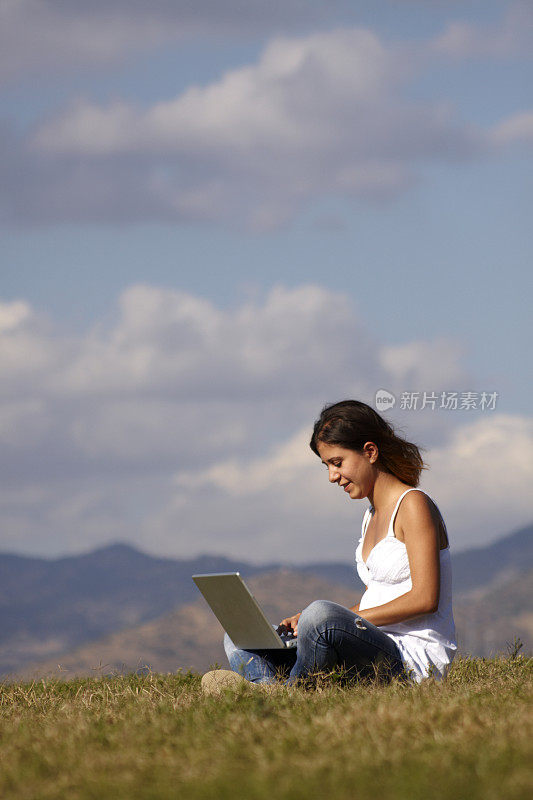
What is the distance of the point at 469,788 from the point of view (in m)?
3.64

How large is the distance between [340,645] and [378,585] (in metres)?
0.61

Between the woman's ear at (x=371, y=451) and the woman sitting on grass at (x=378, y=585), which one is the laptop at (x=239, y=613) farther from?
the woman's ear at (x=371, y=451)

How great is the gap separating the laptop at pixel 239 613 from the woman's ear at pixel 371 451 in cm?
120

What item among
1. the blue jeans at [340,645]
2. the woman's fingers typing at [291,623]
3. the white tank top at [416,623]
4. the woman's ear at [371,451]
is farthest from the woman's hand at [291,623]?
the woman's ear at [371,451]

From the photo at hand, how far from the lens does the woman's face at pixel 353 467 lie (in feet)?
21.9

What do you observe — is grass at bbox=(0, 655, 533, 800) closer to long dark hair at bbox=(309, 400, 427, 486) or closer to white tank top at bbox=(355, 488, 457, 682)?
white tank top at bbox=(355, 488, 457, 682)

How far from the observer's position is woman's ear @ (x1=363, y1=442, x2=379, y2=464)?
669 cm

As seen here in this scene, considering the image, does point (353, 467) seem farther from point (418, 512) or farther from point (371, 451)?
point (418, 512)

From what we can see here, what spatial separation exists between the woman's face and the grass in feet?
4.17

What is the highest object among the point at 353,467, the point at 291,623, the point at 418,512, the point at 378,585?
the point at 353,467

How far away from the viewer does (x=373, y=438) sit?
22.0 ft

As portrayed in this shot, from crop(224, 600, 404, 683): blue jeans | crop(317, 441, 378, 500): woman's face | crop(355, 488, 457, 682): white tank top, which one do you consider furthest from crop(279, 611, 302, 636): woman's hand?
crop(317, 441, 378, 500): woman's face

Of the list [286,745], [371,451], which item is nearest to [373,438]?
[371,451]

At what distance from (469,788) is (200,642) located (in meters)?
75.8
